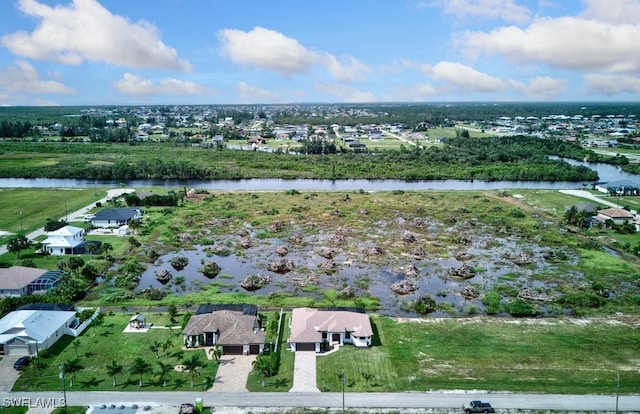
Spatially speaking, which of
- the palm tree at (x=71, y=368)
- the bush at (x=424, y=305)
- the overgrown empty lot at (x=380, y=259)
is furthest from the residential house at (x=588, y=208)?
the palm tree at (x=71, y=368)

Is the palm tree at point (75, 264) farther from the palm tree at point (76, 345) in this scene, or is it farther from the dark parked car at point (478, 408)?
the dark parked car at point (478, 408)

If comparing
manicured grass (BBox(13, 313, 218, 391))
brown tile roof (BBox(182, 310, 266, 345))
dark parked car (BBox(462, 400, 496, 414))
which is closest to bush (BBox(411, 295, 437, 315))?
dark parked car (BBox(462, 400, 496, 414))

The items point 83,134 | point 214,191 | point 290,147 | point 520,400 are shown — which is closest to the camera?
point 520,400

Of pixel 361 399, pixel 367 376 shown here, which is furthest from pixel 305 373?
pixel 361 399

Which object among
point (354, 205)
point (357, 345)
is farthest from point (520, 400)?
point (354, 205)

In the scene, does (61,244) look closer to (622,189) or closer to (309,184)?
(309,184)

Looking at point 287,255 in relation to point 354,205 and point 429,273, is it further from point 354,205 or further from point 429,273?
point 354,205
